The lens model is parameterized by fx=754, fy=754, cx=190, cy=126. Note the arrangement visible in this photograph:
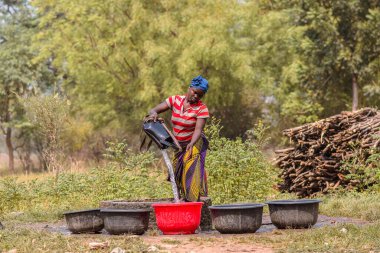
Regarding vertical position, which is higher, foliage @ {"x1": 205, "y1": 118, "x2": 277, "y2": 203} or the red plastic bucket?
foliage @ {"x1": 205, "y1": 118, "x2": 277, "y2": 203}

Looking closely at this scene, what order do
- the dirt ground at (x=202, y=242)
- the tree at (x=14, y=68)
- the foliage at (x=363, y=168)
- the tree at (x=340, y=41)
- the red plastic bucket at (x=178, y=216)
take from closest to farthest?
the dirt ground at (x=202, y=242) → the red plastic bucket at (x=178, y=216) → the foliage at (x=363, y=168) → the tree at (x=340, y=41) → the tree at (x=14, y=68)

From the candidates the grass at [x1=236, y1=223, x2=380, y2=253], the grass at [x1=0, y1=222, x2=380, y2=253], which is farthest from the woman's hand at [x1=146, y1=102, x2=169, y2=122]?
the grass at [x1=236, y1=223, x2=380, y2=253]

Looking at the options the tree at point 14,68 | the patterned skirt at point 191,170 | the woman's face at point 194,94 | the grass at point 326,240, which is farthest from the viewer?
the tree at point 14,68

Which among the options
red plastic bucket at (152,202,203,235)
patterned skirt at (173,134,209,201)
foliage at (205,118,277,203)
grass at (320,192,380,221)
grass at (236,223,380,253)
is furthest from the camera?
foliage at (205,118,277,203)

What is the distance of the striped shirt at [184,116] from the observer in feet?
30.3

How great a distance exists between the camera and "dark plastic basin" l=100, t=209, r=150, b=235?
8703mm

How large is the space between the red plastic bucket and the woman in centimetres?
63

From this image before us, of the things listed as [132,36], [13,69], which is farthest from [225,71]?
[13,69]

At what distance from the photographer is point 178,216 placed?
8.66m

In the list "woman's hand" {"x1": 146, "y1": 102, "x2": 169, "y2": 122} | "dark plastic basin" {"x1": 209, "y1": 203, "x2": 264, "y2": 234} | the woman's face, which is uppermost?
the woman's face

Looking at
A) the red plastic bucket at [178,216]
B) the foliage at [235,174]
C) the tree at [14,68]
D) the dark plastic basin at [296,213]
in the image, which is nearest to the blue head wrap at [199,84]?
the red plastic bucket at [178,216]

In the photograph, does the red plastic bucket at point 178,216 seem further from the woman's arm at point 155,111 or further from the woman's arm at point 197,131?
the woman's arm at point 155,111

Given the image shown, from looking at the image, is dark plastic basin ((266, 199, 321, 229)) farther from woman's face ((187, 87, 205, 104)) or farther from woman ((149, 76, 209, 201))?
woman's face ((187, 87, 205, 104))

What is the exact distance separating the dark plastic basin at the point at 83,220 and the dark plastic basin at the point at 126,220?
18.3 inches
